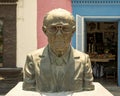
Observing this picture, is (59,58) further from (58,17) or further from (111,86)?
(111,86)

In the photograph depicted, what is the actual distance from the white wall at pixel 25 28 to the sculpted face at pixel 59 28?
9.18m

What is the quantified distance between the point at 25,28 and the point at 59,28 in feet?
30.5

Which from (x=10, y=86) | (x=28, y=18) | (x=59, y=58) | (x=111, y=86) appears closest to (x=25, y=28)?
(x=28, y=18)

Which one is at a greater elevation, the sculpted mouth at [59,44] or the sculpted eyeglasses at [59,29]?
the sculpted eyeglasses at [59,29]

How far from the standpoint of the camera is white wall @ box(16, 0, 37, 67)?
12.9 meters

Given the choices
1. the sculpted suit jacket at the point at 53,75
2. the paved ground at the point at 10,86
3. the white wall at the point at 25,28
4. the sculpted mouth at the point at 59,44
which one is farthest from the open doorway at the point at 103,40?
the sculpted mouth at the point at 59,44

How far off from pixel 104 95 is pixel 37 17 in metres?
9.43

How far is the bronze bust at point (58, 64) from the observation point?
12.0 ft

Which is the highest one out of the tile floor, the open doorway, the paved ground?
the open doorway

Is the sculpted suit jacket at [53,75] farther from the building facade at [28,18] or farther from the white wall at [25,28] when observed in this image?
the white wall at [25,28]

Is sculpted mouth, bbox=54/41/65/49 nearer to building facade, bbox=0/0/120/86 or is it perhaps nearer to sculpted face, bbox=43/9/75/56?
sculpted face, bbox=43/9/75/56

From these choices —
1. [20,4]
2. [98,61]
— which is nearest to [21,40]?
[20,4]

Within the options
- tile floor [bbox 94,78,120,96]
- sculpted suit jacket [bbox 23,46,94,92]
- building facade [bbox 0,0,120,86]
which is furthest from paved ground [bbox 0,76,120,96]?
sculpted suit jacket [bbox 23,46,94,92]

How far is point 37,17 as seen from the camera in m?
12.9
